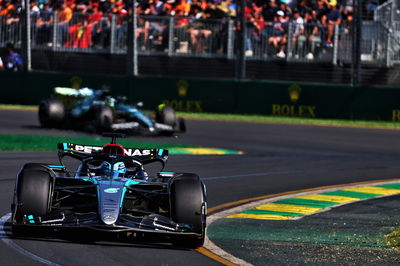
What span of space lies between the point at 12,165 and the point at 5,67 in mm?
21870

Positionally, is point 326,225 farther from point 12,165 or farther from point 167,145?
point 167,145

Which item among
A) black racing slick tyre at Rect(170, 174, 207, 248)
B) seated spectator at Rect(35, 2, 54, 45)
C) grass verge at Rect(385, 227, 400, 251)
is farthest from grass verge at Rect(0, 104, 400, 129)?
black racing slick tyre at Rect(170, 174, 207, 248)

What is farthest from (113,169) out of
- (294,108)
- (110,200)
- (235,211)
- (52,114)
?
(294,108)

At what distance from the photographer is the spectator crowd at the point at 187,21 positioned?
3903 cm

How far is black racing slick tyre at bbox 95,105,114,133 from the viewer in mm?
27594

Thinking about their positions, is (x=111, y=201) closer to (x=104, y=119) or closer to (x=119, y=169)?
(x=119, y=169)

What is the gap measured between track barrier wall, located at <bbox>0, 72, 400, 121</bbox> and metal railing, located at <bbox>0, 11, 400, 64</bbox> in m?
2.58

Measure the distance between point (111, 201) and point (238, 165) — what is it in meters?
11.0

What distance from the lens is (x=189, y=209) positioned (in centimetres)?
1108

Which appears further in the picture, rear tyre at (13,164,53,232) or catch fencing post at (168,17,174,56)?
Result: catch fencing post at (168,17,174,56)

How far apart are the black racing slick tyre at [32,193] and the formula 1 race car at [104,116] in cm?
1629

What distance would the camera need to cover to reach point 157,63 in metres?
42.1

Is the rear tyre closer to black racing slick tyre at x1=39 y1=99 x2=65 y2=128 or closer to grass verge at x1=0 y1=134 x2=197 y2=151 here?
grass verge at x1=0 y1=134 x2=197 y2=151

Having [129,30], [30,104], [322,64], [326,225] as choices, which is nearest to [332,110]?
[322,64]
